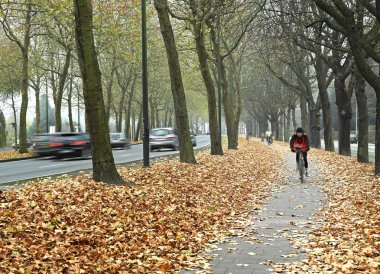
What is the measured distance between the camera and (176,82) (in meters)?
17.7

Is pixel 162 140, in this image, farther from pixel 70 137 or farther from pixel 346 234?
pixel 346 234

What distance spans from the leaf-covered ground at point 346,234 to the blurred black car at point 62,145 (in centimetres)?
1600

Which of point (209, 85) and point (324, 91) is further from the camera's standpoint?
point (324, 91)

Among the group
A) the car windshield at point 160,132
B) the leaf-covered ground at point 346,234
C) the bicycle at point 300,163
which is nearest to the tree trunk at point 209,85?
the bicycle at point 300,163

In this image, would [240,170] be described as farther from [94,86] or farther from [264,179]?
[94,86]

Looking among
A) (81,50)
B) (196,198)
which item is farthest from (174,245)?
(81,50)

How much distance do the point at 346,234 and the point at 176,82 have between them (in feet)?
34.8

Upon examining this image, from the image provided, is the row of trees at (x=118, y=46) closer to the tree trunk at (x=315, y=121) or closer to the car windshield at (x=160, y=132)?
the car windshield at (x=160, y=132)

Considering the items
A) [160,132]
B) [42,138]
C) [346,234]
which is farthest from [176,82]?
[160,132]

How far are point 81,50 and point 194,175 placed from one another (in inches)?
222

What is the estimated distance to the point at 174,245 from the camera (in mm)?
7633

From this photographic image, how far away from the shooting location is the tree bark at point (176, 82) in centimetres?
1689

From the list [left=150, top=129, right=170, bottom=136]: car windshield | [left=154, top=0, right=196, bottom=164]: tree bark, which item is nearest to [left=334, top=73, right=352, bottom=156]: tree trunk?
[left=154, top=0, right=196, bottom=164]: tree bark

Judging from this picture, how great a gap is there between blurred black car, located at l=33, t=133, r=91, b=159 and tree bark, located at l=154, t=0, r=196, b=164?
10.3 meters
